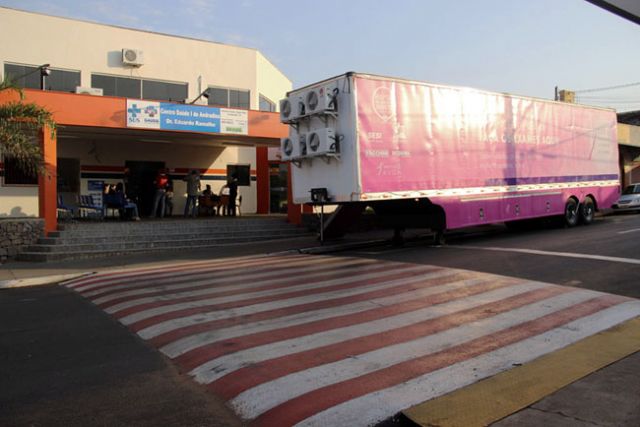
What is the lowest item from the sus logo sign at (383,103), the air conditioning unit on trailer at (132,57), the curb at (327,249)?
the curb at (327,249)

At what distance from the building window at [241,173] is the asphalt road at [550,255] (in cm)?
1070

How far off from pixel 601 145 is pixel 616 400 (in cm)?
1708

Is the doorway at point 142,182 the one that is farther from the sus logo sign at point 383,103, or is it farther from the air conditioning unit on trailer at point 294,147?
the sus logo sign at point 383,103

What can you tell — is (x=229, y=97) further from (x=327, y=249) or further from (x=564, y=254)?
(x=564, y=254)

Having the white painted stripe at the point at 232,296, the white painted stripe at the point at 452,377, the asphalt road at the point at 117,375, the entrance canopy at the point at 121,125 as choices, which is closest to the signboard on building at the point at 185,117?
the entrance canopy at the point at 121,125

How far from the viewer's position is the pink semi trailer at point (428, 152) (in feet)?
40.8

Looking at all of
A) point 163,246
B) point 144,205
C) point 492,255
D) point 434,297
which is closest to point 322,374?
point 434,297

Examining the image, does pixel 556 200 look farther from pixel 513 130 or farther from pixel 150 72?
pixel 150 72

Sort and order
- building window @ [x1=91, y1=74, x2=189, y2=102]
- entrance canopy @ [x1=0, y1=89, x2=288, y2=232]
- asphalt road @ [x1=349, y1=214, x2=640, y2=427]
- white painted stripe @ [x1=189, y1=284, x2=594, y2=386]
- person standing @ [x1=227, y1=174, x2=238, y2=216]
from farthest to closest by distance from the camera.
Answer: person standing @ [x1=227, y1=174, x2=238, y2=216]
building window @ [x1=91, y1=74, x2=189, y2=102]
entrance canopy @ [x1=0, y1=89, x2=288, y2=232]
white painted stripe @ [x1=189, y1=284, x2=594, y2=386]
asphalt road @ [x1=349, y1=214, x2=640, y2=427]

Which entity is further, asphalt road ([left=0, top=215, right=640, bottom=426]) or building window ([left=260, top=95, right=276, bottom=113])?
building window ([left=260, top=95, right=276, bottom=113])

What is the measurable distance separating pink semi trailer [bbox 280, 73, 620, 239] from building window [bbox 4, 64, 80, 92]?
11.0m

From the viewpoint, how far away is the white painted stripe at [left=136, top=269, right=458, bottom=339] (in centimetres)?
670

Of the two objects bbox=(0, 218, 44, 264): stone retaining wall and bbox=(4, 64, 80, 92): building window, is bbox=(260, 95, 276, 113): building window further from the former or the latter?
bbox=(0, 218, 44, 264): stone retaining wall

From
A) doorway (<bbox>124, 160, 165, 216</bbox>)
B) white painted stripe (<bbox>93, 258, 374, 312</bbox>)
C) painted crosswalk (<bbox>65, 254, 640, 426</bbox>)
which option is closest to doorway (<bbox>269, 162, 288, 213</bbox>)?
doorway (<bbox>124, 160, 165, 216</bbox>)
